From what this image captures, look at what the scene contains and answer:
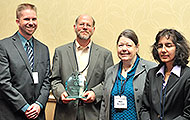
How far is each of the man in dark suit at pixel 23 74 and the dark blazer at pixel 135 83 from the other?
0.68m

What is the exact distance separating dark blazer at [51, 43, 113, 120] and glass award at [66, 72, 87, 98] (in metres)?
0.16

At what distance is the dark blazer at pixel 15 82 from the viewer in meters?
2.42

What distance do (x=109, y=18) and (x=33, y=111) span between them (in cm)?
155

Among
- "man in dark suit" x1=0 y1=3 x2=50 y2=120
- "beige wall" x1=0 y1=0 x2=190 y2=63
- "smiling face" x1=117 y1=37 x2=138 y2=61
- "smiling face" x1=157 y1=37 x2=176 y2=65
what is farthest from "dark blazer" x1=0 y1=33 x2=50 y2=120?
"smiling face" x1=157 y1=37 x2=176 y2=65

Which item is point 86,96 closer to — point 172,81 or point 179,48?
point 172,81

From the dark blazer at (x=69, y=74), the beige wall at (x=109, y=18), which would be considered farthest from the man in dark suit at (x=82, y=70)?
the beige wall at (x=109, y=18)

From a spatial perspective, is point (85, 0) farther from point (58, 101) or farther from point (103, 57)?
point (58, 101)

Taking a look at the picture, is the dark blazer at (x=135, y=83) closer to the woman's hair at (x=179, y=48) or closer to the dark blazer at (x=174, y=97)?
the dark blazer at (x=174, y=97)

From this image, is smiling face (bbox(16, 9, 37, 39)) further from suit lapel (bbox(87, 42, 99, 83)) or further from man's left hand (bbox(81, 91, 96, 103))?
man's left hand (bbox(81, 91, 96, 103))

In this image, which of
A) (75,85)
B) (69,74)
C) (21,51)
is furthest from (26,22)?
(75,85)

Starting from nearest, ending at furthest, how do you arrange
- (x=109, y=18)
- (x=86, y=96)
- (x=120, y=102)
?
(x=120, y=102)
(x=86, y=96)
(x=109, y=18)

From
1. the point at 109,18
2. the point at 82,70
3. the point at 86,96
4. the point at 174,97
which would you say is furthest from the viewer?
the point at 109,18

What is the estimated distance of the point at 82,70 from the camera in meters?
2.72

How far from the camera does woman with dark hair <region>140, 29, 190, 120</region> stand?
189 centimetres
